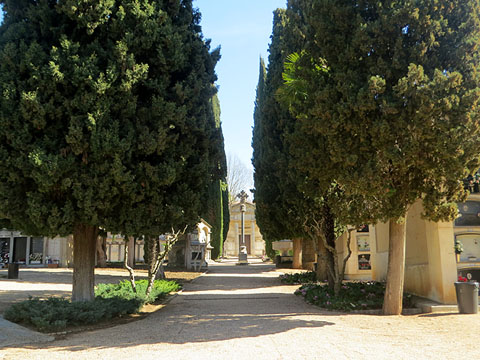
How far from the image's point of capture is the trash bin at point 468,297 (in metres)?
7.84

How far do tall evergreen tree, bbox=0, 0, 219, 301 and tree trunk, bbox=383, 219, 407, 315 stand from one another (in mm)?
4286

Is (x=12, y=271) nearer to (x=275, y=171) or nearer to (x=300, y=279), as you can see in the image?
(x=275, y=171)

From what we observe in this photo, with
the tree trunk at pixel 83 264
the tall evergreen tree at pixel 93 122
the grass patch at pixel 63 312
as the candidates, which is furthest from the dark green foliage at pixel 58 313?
the tall evergreen tree at pixel 93 122

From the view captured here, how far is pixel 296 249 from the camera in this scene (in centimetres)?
2348

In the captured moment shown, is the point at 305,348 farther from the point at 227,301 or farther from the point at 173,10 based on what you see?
the point at 173,10

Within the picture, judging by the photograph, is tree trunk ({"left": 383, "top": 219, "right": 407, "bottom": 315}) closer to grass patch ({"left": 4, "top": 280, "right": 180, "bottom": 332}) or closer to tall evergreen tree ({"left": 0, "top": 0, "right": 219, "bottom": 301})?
tall evergreen tree ({"left": 0, "top": 0, "right": 219, "bottom": 301})

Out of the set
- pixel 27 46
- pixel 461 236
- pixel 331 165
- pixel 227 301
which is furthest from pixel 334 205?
pixel 27 46

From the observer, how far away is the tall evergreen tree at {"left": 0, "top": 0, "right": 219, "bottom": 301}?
7.03 m

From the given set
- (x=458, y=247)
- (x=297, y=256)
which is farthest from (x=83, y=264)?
(x=297, y=256)

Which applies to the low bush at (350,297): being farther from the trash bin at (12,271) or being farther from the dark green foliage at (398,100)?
the trash bin at (12,271)

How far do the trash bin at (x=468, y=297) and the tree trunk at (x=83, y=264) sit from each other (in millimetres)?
7672

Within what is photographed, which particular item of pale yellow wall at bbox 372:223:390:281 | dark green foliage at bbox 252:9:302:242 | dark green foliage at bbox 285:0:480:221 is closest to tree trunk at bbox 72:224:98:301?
dark green foliage at bbox 285:0:480:221

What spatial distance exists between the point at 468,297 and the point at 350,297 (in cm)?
265

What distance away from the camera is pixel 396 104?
272 inches
